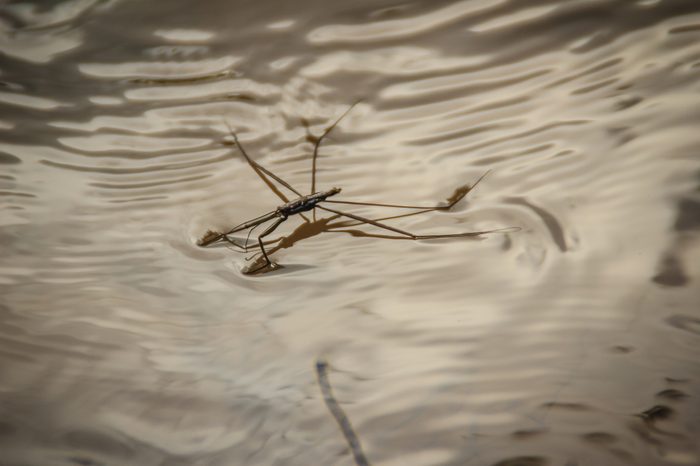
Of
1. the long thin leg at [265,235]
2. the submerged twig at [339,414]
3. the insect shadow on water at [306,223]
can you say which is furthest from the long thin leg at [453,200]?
the submerged twig at [339,414]

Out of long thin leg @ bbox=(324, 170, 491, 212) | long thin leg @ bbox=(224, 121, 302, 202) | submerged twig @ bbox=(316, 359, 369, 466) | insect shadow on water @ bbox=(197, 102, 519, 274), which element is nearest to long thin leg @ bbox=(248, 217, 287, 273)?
insect shadow on water @ bbox=(197, 102, 519, 274)

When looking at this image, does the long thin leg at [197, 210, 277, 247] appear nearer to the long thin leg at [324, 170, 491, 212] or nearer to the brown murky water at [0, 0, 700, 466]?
the brown murky water at [0, 0, 700, 466]

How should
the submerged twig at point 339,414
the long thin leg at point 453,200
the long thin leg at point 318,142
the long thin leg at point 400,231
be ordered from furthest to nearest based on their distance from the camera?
the long thin leg at point 318,142 < the long thin leg at point 453,200 < the long thin leg at point 400,231 < the submerged twig at point 339,414

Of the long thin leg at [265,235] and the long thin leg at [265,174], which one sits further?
the long thin leg at [265,174]

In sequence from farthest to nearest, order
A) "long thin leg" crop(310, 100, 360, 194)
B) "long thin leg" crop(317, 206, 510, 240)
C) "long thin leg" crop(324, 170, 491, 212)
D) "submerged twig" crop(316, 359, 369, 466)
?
"long thin leg" crop(310, 100, 360, 194), "long thin leg" crop(324, 170, 491, 212), "long thin leg" crop(317, 206, 510, 240), "submerged twig" crop(316, 359, 369, 466)

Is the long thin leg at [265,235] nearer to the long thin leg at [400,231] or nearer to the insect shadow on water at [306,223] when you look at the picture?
the insect shadow on water at [306,223]

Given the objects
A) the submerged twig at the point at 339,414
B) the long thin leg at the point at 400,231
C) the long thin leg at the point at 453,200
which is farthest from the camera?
the long thin leg at the point at 453,200

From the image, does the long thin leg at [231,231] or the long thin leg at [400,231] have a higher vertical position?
the long thin leg at [231,231]
